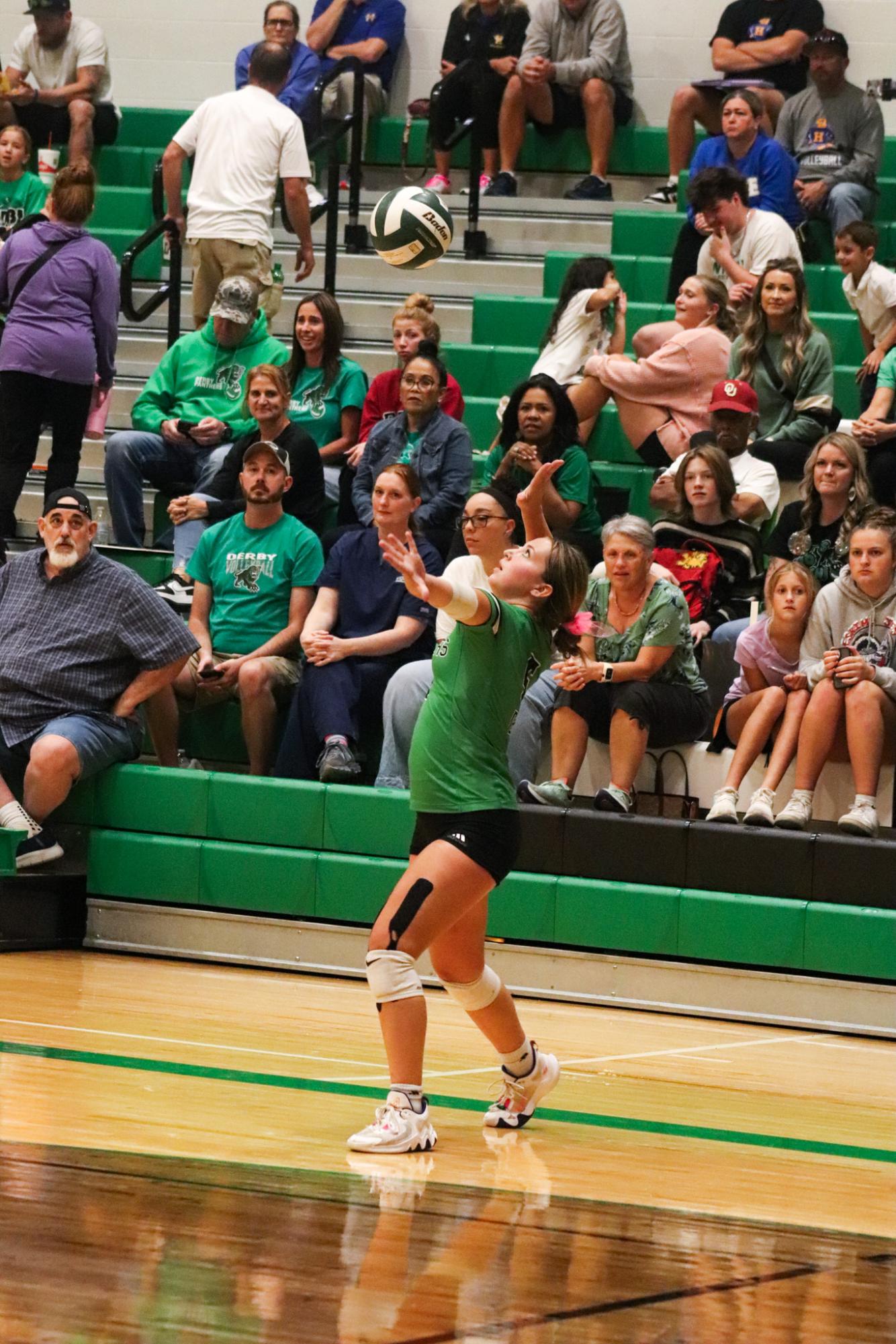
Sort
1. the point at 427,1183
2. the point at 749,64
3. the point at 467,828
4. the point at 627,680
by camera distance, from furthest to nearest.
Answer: the point at 749,64
the point at 627,680
the point at 467,828
the point at 427,1183

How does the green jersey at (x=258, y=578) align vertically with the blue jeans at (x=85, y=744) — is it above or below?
above

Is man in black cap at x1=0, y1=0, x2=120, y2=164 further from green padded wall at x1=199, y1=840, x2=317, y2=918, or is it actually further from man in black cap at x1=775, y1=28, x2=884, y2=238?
green padded wall at x1=199, y1=840, x2=317, y2=918

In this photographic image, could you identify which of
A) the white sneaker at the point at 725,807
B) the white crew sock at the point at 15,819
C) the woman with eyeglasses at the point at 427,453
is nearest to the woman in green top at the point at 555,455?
the woman with eyeglasses at the point at 427,453

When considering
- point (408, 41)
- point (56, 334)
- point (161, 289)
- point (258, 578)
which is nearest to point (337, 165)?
point (161, 289)

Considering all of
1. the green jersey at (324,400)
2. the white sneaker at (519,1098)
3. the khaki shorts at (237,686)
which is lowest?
the white sneaker at (519,1098)

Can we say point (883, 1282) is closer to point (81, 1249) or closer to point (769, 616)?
point (81, 1249)

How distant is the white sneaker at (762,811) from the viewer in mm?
6316

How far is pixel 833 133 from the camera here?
9.77 meters

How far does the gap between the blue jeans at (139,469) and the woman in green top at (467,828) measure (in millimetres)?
4080

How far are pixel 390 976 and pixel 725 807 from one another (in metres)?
2.38

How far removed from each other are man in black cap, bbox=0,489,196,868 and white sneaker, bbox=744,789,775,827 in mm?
2114

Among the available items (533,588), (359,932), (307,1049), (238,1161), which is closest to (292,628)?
(359,932)

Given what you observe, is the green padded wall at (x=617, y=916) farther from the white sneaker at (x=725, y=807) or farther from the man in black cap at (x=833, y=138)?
the man in black cap at (x=833, y=138)

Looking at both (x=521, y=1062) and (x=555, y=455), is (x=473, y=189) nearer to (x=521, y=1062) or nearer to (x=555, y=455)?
(x=555, y=455)
